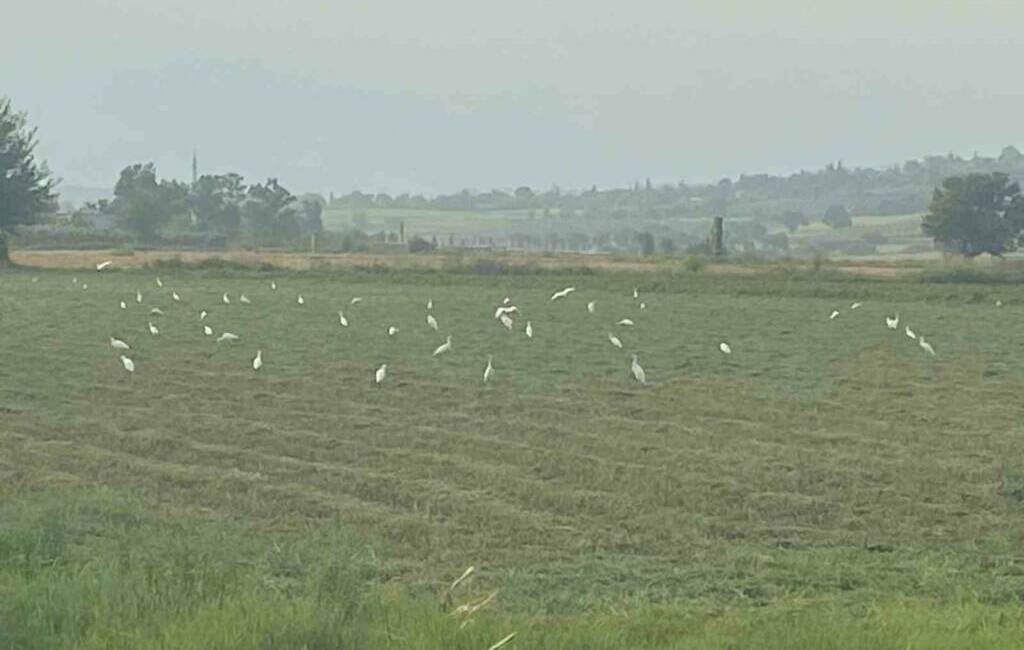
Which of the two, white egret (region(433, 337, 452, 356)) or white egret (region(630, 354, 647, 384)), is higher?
white egret (region(433, 337, 452, 356))

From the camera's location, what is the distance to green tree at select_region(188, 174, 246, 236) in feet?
305

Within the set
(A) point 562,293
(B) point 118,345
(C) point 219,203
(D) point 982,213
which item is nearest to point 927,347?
(B) point 118,345

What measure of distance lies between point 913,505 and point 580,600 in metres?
4.22

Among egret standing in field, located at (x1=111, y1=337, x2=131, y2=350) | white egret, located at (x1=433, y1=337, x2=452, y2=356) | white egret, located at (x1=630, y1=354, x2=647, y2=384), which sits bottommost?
white egret, located at (x1=630, y1=354, x2=647, y2=384)

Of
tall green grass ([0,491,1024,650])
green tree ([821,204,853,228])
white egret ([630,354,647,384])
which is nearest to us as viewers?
tall green grass ([0,491,1024,650])

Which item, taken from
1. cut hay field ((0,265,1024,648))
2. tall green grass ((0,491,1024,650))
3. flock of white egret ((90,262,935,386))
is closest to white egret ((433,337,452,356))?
flock of white egret ((90,262,935,386))

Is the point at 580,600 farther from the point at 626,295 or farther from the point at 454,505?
the point at 626,295

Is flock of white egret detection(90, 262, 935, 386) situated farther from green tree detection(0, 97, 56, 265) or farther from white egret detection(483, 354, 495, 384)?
green tree detection(0, 97, 56, 265)

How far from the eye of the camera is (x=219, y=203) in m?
94.1

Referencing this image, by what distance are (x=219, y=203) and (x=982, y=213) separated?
5036 cm

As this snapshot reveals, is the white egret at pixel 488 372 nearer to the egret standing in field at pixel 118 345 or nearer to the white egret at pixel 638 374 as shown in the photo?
the white egret at pixel 638 374

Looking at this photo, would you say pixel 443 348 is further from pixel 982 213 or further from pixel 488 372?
pixel 982 213

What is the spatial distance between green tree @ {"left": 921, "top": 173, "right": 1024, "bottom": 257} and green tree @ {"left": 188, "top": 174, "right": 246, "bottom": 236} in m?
46.5

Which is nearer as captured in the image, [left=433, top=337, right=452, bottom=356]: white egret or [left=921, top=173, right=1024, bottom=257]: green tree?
[left=433, top=337, right=452, bottom=356]: white egret
